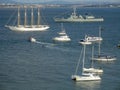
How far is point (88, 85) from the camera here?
142 ft

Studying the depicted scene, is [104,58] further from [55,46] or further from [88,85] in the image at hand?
[55,46]

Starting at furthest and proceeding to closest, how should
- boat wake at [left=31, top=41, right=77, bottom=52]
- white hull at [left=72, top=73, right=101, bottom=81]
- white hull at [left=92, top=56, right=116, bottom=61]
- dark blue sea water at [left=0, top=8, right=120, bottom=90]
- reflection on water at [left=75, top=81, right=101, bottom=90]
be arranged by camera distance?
boat wake at [left=31, top=41, right=77, bottom=52] < white hull at [left=92, top=56, right=116, bottom=61] < white hull at [left=72, top=73, right=101, bottom=81] < dark blue sea water at [left=0, top=8, right=120, bottom=90] < reflection on water at [left=75, top=81, right=101, bottom=90]

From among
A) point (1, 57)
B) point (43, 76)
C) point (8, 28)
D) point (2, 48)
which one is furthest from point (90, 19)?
point (43, 76)

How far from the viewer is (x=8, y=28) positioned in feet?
333

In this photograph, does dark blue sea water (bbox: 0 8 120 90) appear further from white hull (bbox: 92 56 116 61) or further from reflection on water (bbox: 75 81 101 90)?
white hull (bbox: 92 56 116 61)

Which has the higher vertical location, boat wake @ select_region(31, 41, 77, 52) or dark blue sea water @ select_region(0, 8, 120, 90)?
dark blue sea water @ select_region(0, 8, 120, 90)

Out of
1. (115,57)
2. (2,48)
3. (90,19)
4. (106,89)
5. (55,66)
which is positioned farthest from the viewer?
(90,19)

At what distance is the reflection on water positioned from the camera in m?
42.5

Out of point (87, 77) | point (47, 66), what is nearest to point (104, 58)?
point (47, 66)

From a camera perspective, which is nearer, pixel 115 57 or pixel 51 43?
pixel 115 57

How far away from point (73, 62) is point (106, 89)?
11067 mm

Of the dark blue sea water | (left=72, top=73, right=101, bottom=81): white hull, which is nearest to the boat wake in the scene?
the dark blue sea water

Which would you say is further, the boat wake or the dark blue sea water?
the boat wake

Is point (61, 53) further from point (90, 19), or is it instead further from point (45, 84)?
point (90, 19)
